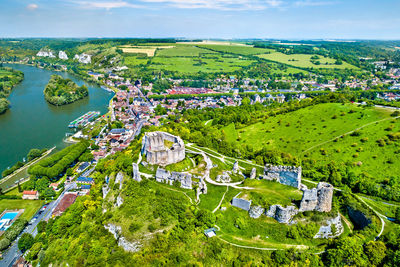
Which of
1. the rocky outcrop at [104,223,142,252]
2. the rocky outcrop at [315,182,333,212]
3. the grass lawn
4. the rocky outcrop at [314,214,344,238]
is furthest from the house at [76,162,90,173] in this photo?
the rocky outcrop at [314,214,344,238]

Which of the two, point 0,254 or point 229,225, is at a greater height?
point 229,225

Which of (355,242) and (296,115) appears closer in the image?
(355,242)

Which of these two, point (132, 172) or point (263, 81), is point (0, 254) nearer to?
point (132, 172)

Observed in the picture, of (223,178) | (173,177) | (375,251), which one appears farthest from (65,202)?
(375,251)

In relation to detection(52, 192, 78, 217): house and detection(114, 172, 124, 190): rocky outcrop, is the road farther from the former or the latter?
detection(114, 172, 124, 190): rocky outcrop

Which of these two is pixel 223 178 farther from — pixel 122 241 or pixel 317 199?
pixel 122 241

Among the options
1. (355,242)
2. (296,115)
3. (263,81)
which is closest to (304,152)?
(296,115)
